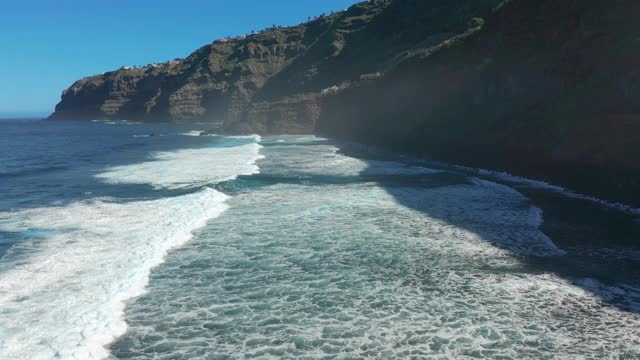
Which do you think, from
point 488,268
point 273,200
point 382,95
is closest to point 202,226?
point 273,200

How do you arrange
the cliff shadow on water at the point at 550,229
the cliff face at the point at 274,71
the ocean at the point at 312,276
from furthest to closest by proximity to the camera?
the cliff face at the point at 274,71
the cliff shadow on water at the point at 550,229
the ocean at the point at 312,276

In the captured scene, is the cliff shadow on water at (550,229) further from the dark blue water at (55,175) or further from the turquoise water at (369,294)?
the dark blue water at (55,175)

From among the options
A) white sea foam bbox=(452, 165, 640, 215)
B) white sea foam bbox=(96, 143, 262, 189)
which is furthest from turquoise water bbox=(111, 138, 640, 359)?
white sea foam bbox=(96, 143, 262, 189)

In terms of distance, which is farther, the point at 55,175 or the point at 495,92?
the point at 495,92

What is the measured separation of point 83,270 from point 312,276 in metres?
5.70

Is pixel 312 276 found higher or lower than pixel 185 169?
lower

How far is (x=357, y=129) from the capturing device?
59438 millimetres

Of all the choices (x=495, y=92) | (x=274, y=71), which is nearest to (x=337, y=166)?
(x=495, y=92)

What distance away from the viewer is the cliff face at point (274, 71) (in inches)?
2906

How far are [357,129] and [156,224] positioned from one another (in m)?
43.9

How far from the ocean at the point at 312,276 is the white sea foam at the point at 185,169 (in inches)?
164

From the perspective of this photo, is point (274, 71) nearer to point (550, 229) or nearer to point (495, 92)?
point (495, 92)

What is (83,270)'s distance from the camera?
12.7 meters

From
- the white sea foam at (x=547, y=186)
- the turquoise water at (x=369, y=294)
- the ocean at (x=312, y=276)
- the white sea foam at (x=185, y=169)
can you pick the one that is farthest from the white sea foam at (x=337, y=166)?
the turquoise water at (x=369, y=294)
